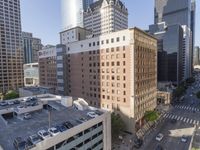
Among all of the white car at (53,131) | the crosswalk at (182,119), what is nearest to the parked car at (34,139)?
the white car at (53,131)

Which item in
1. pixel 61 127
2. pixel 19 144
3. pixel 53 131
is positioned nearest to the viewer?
pixel 19 144

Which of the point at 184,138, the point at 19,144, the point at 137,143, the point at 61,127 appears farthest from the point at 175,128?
the point at 19,144

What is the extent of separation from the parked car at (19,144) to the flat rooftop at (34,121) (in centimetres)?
85

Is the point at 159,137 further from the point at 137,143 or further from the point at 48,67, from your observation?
the point at 48,67

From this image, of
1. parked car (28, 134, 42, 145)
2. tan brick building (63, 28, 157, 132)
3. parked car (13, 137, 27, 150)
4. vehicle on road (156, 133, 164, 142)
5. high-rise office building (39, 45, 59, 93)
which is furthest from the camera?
high-rise office building (39, 45, 59, 93)

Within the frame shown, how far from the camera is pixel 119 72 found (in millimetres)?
68500

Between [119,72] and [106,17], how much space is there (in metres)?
98.8

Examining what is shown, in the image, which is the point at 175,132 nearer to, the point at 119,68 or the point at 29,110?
the point at 119,68

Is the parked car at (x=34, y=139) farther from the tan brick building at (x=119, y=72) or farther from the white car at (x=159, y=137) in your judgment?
the white car at (x=159, y=137)

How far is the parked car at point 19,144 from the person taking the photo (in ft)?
89.2

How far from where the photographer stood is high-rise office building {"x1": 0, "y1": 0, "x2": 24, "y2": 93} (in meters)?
142

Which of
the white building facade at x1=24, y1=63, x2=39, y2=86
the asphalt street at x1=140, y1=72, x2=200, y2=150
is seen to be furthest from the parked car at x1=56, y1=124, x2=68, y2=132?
the white building facade at x1=24, y1=63, x2=39, y2=86

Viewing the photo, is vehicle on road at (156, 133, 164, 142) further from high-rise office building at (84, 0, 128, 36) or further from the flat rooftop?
high-rise office building at (84, 0, 128, 36)

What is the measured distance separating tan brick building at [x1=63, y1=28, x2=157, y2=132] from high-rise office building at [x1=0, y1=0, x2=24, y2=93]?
85.3m
